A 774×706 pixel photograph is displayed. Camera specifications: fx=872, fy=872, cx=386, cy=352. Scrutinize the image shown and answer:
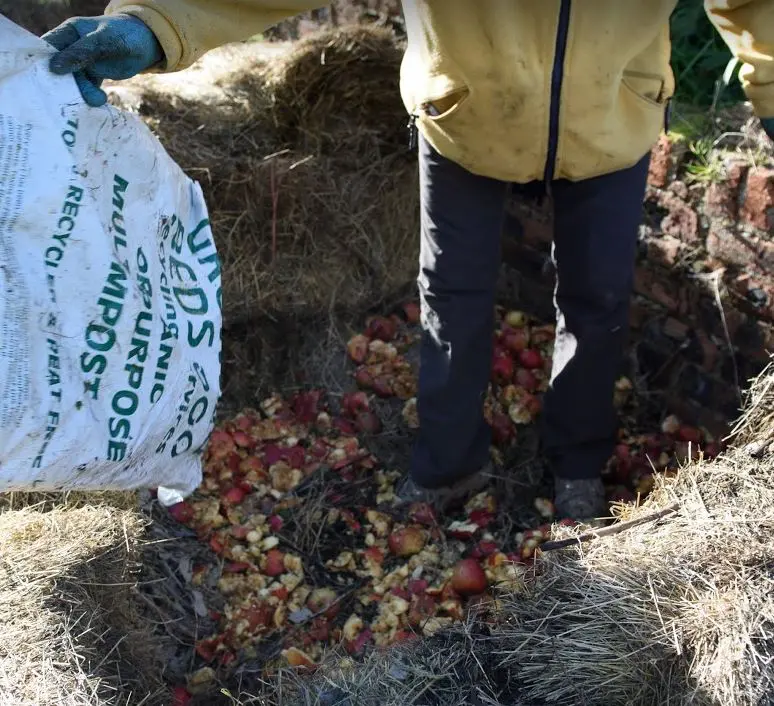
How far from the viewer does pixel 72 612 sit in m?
1.62

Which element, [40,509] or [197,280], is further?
[40,509]

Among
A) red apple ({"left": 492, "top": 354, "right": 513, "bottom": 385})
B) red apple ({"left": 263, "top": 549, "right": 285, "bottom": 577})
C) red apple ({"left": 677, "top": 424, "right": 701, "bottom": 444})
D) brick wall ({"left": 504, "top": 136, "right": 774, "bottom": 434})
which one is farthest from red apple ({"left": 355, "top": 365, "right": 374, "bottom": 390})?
red apple ({"left": 677, "top": 424, "right": 701, "bottom": 444})

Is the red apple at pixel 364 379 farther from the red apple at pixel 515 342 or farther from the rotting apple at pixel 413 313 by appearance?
the red apple at pixel 515 342

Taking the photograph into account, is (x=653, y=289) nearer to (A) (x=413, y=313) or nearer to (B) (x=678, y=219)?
(B) (x=678, y=219)

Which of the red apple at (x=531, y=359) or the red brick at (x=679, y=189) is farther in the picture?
the red apple at (x=531, y=359)

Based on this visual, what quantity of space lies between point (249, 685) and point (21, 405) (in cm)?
95

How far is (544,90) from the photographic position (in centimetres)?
178

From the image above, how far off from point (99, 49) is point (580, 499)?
159cm

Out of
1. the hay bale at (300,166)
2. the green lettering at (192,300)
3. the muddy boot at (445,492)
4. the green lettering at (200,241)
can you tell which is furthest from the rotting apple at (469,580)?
the hay bale at (300,166)

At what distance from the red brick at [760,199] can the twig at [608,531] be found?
1.01 meters

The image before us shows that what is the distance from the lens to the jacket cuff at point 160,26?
1.62 metres

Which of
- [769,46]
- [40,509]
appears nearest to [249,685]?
[40,509]

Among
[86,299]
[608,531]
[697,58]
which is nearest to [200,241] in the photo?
[86,299]

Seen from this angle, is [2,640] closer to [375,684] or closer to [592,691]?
[375,684]
